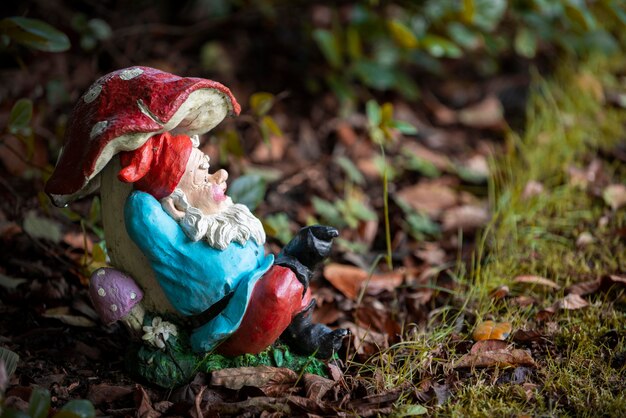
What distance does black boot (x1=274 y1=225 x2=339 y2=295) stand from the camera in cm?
203

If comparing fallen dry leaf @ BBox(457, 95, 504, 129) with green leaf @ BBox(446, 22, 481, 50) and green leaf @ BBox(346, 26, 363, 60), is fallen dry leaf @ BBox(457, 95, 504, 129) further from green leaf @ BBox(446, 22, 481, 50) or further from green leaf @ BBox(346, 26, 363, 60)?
green leaf @ BBox(346, 26, 363, 60)

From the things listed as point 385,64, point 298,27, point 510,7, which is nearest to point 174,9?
point 298,27

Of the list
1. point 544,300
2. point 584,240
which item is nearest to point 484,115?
point 584,240

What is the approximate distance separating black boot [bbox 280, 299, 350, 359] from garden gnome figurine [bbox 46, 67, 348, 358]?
0.25 ft

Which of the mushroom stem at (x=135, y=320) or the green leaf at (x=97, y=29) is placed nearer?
the mushroom stem at (x=135, y=320)

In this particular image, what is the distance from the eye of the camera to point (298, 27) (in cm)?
417

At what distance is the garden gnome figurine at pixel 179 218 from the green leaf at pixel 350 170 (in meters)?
1.65

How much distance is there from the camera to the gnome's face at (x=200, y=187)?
2.00m

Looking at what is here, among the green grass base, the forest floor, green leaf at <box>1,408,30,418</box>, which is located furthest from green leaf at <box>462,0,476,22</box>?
green leaf at <box>1,408,30,418</box>

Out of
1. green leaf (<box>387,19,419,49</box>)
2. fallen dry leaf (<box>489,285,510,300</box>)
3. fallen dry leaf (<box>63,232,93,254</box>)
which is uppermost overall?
green leaf (<box>387,19,419,49</box>)

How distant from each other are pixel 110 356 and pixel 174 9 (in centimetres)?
248

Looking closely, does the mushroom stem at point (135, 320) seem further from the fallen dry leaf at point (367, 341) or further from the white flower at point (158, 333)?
the fallen dry leaf at point (367, 341)

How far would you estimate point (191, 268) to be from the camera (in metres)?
1.92

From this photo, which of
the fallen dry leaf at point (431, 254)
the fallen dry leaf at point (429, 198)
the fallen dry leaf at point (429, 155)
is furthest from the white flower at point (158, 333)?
the fallen dry leaf at point (429, 155)
